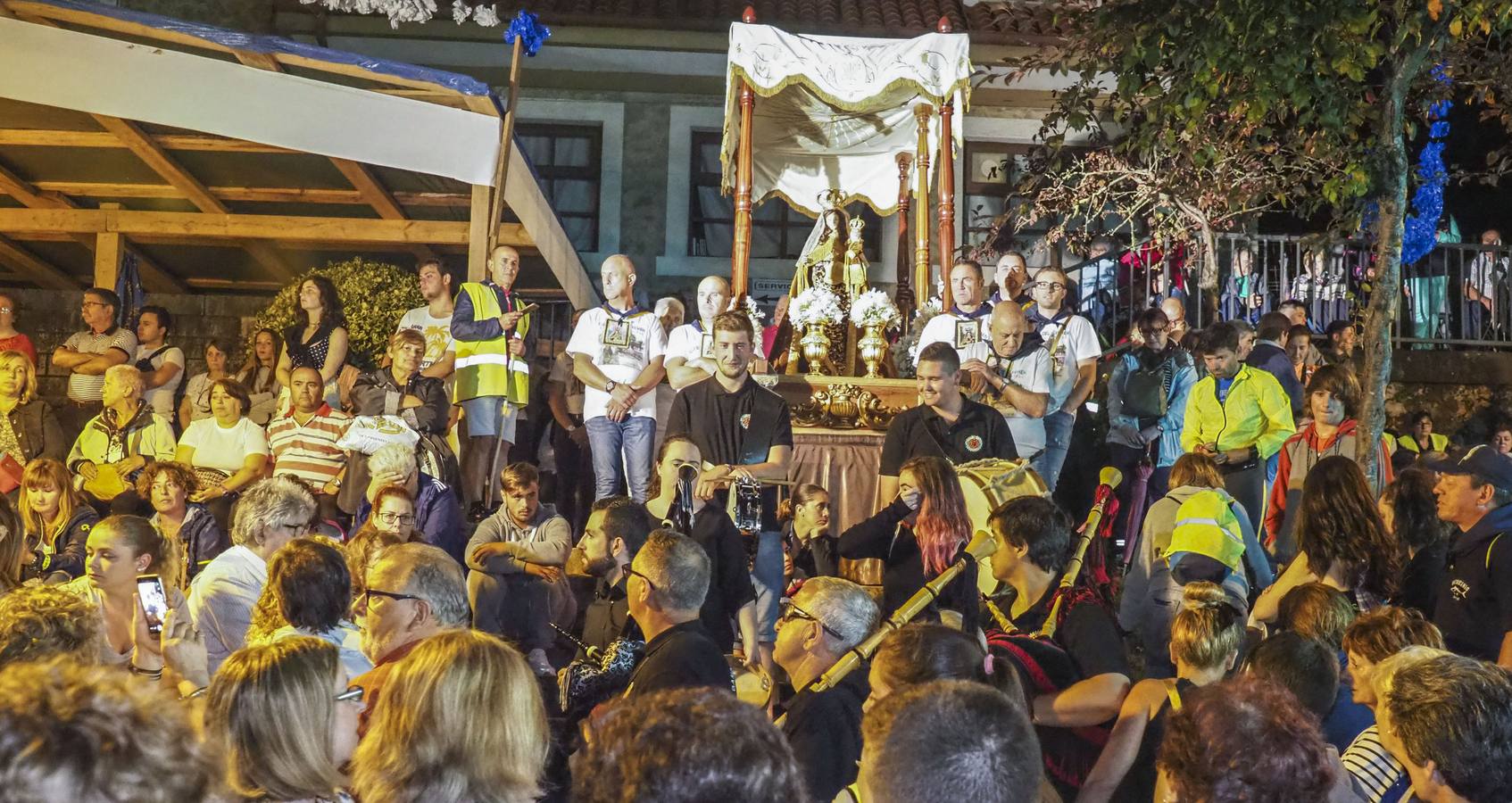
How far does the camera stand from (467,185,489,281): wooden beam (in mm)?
10656

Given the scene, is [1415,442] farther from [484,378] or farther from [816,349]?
[484,378]

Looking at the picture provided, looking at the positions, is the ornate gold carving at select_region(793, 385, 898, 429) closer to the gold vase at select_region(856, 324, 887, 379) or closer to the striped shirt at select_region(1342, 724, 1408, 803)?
the gold vase at select_region(856, 324, 887, 379)

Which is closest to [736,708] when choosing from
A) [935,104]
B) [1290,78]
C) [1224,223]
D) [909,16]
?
[1290,78]

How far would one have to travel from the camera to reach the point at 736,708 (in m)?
2.37

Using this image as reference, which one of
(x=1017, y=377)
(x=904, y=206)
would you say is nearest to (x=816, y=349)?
(x=1017, y=377)

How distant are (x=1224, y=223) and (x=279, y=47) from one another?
430 inches

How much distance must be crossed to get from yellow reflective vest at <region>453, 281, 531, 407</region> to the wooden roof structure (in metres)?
0.73

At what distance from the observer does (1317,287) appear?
49.3 ft

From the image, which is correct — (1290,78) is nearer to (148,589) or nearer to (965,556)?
(965,556)

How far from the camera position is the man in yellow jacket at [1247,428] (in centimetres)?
920

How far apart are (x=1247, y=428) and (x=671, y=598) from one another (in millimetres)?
5439

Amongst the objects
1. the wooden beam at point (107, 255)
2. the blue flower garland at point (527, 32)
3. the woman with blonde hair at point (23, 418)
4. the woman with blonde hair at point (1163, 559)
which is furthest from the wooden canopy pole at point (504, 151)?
the woman with blonde hair at point (1163, 559)

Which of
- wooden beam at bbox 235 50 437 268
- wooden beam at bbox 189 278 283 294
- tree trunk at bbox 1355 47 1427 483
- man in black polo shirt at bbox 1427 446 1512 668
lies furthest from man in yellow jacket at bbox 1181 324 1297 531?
wooden beam at bbox 189 278 283 294

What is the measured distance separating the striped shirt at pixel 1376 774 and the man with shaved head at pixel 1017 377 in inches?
204
